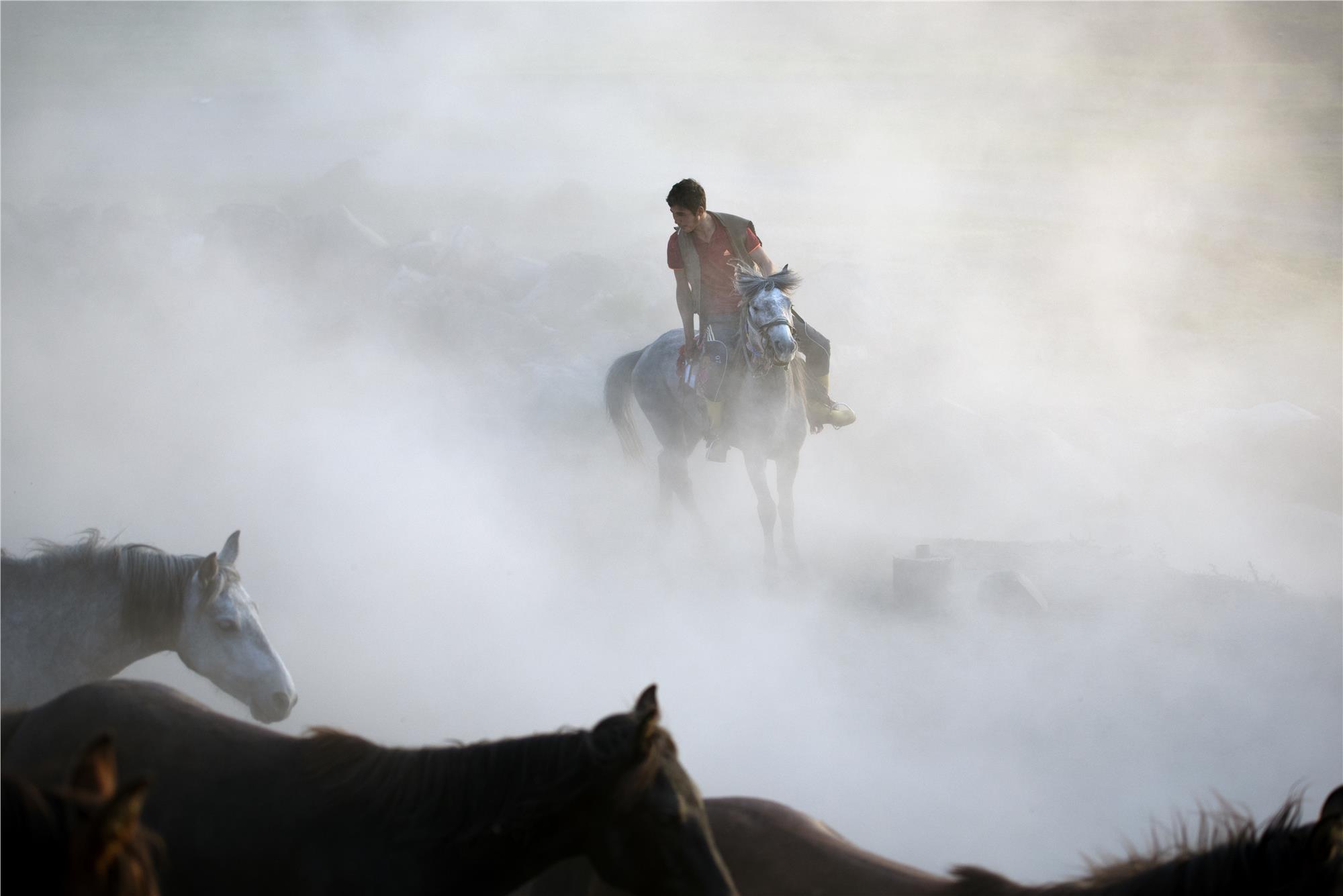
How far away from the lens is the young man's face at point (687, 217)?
6656mm

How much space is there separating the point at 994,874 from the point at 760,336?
15.7ft

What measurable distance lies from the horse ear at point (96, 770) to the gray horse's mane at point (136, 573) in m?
2.28

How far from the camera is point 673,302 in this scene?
1331 cm

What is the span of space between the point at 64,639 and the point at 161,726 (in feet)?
5.28

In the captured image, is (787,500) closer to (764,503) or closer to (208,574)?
(764,503)

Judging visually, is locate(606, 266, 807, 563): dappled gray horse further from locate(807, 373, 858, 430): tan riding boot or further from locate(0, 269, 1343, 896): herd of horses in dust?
locate(0, 269, 1343, 896): herd of horses in dust

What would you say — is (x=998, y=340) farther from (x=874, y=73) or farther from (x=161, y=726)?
(x=161, y=726)

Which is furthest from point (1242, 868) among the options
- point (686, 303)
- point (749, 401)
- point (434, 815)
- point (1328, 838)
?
point (686, 303)

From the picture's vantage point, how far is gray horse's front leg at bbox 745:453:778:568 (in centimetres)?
749

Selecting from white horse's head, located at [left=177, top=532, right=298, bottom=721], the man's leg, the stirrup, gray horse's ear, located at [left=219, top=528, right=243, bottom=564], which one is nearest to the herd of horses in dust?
white horse's head, located at [left=177, top=532, right=298, bottom=721]

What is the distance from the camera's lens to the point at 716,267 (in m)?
7.08

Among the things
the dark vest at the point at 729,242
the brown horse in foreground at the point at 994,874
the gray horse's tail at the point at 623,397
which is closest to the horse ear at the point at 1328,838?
the brown horse in foreground at the point at 994,874

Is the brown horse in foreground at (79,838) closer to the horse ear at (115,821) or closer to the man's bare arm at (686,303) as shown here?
the horse ear at (115,821)

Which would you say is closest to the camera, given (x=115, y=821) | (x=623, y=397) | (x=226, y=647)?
(x=115, y=821)
